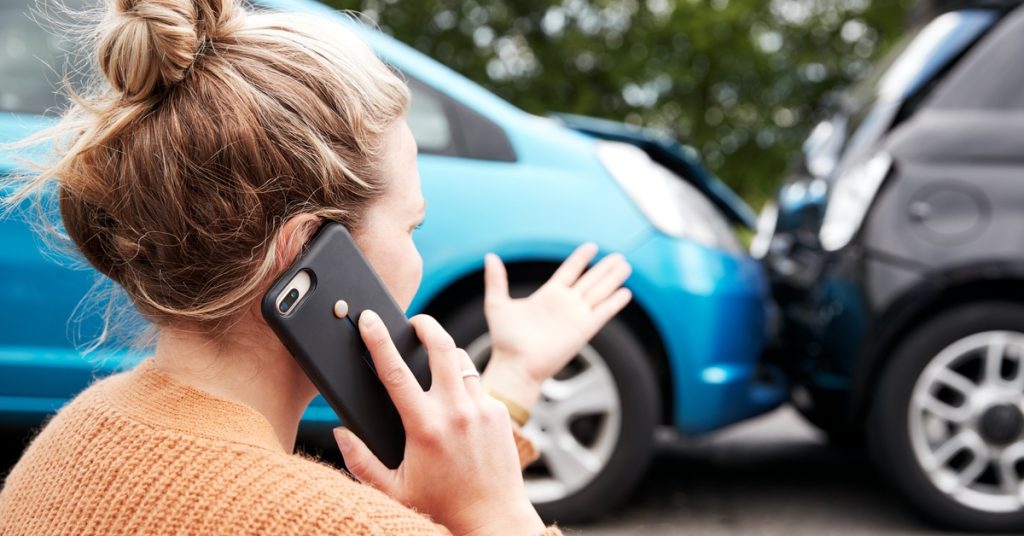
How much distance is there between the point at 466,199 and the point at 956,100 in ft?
5.10

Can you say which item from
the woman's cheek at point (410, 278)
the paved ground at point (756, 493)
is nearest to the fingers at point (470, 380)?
the woman's cheek at point (410, 278)

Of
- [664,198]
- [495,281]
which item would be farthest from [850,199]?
[495,281]

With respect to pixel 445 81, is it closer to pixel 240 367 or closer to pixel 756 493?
pixel 756 493

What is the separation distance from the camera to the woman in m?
1.07

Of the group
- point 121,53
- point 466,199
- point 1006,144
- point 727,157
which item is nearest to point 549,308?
point 121,53

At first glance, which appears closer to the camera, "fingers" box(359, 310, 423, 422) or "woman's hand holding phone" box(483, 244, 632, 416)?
"fingers" box(359, 310, 423, 422)

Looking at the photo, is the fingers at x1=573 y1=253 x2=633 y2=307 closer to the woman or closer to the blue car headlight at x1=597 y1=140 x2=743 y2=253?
the woman

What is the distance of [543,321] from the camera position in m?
1.81

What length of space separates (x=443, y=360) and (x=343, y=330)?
0.39 feet

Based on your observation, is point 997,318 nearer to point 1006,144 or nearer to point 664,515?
point 1006,144

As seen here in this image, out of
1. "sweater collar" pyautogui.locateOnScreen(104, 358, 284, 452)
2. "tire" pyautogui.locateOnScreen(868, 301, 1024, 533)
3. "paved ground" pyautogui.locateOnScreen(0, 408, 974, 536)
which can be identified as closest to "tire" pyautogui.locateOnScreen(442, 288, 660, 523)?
"paved ground" pyautogui.locateOnScreen(0, 408, 974, 536)

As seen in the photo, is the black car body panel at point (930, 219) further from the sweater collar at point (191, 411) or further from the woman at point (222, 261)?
the sweater collar at point (191, 411)

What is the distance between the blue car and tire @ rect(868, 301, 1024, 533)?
47 cm

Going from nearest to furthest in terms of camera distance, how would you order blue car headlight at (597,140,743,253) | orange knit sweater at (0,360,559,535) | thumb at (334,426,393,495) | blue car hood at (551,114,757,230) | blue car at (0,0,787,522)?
orange knit sweater at (0,360,559,535) < thumb at (334,426,393,495) < blue car at (0,0,787,522) < blue car headlight at (597,140,743,253) < blue car hood at (551,114,757,230)
